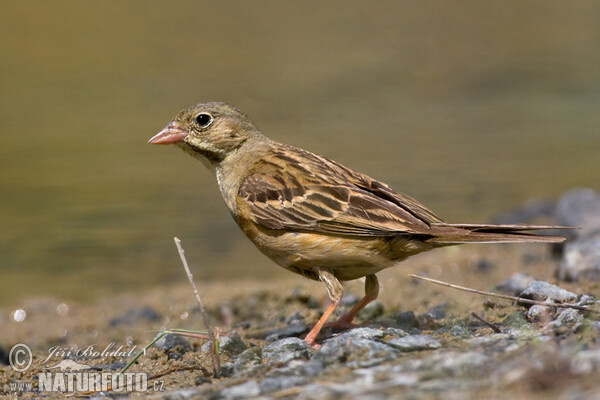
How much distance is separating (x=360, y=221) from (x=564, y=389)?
100 inches

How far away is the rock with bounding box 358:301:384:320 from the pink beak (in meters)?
1.94

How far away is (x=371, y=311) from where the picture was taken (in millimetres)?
7422

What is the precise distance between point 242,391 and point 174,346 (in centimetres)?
204

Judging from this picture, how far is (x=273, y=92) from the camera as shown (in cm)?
1703

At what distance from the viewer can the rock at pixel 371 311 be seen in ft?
24.2

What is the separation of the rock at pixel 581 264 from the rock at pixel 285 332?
2147 mm

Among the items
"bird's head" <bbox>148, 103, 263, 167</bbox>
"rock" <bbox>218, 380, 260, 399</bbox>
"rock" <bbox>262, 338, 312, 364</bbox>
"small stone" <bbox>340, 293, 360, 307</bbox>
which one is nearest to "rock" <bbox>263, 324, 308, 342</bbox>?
"small stone" <bbox>340, 293, 360, 307</bbox>

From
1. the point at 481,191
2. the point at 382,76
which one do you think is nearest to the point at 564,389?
the point at 481,191

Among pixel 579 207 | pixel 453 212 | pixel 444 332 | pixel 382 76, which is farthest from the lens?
pixel 382 76

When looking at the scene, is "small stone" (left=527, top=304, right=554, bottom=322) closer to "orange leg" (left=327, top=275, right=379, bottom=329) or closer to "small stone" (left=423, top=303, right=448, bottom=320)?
"small stone" (left=423, top=303, right=448, bottom=320)

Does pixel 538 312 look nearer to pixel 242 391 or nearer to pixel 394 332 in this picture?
pixel 394 332

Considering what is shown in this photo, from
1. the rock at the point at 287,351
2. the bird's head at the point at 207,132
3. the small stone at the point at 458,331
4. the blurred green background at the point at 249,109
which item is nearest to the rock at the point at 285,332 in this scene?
the rock at the point at 287,351

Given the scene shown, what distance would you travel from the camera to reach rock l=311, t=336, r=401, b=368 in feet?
16.1

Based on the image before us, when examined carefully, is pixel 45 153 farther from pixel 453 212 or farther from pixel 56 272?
pixel 453 212
